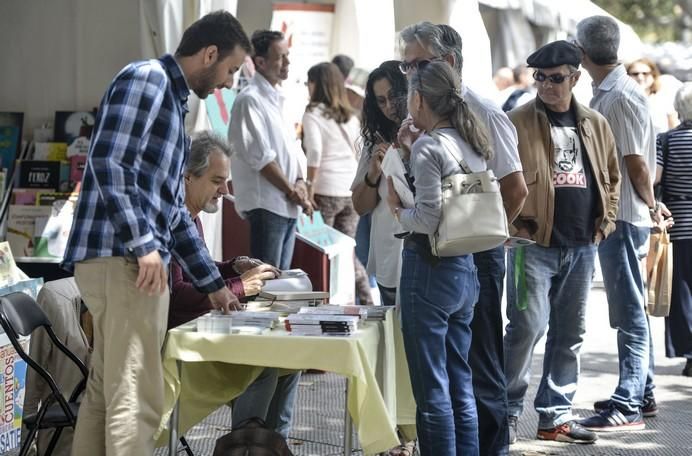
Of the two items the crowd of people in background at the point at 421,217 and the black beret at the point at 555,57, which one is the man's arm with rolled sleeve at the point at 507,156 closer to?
the crowd of people in background at the point at 421,217

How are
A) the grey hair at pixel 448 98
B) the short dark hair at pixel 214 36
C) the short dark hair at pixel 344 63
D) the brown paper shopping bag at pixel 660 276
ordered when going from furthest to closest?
the short dark hair at pixel 344 63 < the brown paper shopping bag at pixel 660 276 < the grey hair at pixel 448 98 < the short dark hair at pixel 214 36

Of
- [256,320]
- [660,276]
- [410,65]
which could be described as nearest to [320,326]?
[256,320]

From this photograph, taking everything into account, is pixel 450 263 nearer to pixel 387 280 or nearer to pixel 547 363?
pixel 387 280

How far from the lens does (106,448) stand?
3.81 meters

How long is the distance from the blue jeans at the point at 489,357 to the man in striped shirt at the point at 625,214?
1.22m

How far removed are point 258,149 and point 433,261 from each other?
2.62m

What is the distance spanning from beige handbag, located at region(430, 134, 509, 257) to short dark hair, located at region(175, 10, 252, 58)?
0.83 metres

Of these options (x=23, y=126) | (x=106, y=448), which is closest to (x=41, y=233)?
(x=23, y=126)

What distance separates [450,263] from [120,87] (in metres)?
1.35

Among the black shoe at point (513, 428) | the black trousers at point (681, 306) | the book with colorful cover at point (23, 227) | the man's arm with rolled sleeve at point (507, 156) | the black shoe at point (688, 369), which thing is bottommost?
the black shoe at point (688, 369)

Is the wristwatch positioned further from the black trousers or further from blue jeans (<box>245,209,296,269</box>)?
blue jeans (<box>245,209,296,269</box>)

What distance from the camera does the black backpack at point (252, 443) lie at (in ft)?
13.2

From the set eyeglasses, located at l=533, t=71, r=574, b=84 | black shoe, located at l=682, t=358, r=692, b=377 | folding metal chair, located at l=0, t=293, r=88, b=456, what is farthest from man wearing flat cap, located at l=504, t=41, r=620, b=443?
black shoe, located at l=682, t=358, r=692, b=377

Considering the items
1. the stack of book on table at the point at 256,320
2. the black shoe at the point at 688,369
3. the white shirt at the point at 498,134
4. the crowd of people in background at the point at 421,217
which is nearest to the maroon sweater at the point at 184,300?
the crowd of people in background at the point at 421,217
